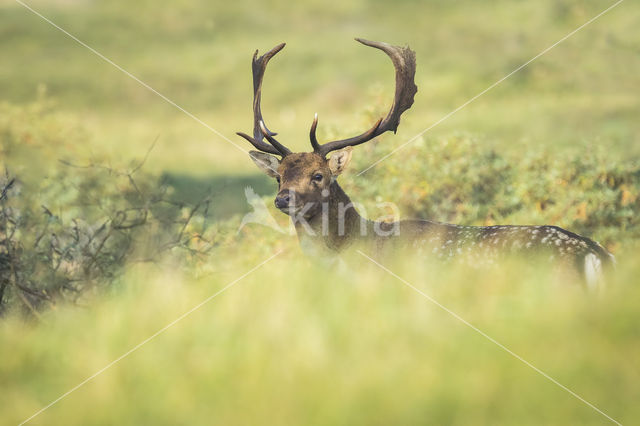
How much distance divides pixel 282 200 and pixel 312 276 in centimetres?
415

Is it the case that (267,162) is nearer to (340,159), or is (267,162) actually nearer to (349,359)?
(340,159)

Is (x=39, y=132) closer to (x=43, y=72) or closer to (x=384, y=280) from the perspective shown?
(x=384, y=280)

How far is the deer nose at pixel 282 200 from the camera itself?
286 inches

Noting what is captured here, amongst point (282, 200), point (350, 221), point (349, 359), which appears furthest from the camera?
point (350, 221)

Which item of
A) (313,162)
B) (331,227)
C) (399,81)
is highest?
(399,81)

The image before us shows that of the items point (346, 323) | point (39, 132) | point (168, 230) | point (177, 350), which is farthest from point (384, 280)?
point (39, 132)

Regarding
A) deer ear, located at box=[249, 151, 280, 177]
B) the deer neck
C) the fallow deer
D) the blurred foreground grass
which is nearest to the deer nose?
the fallow deer

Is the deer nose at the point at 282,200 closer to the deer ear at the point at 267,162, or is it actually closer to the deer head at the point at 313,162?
the deer head at the point at 313,162

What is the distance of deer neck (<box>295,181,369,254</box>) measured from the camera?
7.86m

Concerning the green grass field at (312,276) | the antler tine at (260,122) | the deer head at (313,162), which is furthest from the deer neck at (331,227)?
the antler tine at (260,122)

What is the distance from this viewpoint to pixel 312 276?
3156mm
